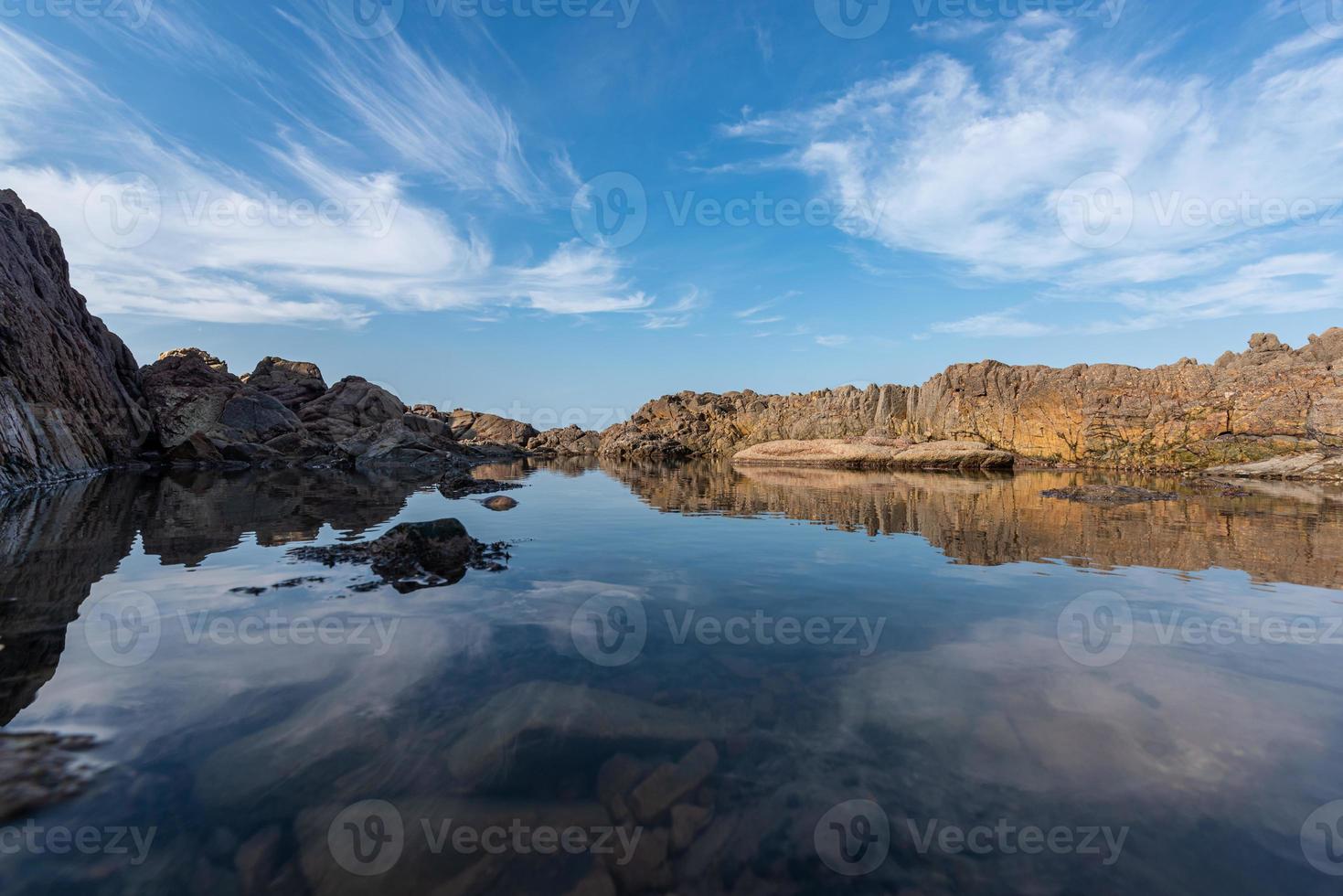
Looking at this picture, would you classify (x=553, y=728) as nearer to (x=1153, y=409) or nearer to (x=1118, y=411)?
(x=1153, y=409)

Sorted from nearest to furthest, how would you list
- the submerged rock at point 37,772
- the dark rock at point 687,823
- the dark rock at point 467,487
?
the dark rock at point 687,823 → the submerged rock at point 37,772 → the dark rock at point 467,487

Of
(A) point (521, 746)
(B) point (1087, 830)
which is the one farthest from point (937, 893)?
(A) point (521, 746)

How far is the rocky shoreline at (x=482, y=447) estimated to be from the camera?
26.0 metres

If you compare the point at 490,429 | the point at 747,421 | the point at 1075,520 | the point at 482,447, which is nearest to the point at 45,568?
the point at 1075,520

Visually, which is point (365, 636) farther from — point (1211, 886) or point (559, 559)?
point (1211, 886)

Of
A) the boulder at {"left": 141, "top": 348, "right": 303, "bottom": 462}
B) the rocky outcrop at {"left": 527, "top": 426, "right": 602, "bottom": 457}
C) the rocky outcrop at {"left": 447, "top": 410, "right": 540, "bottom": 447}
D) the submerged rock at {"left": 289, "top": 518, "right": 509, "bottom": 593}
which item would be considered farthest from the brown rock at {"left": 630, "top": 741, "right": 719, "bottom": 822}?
the rocky outcrop at {"left": 447, "top": 410, "right": 540, "bottom": 447}

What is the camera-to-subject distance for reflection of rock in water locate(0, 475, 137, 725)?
17.7ft

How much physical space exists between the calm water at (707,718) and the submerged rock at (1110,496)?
10229mm

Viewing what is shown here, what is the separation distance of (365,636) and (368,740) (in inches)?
95.0

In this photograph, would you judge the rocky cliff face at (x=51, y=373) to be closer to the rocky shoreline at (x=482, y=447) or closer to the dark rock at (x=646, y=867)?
the rocky shoreline at (x=482, y=447)

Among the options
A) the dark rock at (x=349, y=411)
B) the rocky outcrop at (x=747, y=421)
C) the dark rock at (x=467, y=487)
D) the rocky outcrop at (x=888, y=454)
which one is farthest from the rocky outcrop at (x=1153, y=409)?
the dark rock at (x=349, y=411)

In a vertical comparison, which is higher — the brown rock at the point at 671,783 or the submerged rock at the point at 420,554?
the submerged rock at the point at 420,554

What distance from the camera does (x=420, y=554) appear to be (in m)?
9.90

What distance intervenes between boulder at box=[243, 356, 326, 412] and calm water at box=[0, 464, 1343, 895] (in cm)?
4654
